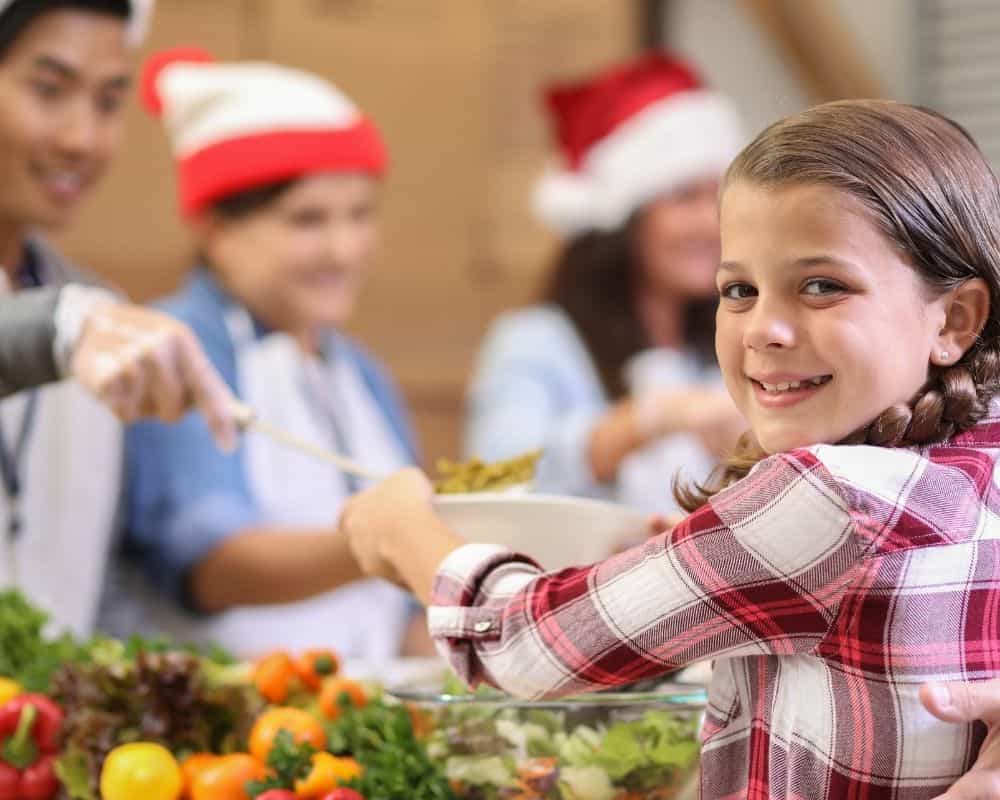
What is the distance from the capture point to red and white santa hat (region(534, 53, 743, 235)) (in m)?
2.63

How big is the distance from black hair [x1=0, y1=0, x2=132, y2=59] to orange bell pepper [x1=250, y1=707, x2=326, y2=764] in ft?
3.16

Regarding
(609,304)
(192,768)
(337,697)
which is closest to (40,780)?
(192,768)

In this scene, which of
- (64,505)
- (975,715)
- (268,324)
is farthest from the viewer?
(268,324)

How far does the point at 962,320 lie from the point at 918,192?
3.1 inches

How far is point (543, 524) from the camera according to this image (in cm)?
105

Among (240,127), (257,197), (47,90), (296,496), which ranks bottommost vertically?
(296,496)

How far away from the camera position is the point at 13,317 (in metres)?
1.40

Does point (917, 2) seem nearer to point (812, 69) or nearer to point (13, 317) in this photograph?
point (812, 69)

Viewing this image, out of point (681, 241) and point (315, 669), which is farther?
point (681, 241)

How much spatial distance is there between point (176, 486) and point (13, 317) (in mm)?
482

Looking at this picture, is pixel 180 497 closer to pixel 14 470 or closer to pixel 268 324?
pixel 14 470

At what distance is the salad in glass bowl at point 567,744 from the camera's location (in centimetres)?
97

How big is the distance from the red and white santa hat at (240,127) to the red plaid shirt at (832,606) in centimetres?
138

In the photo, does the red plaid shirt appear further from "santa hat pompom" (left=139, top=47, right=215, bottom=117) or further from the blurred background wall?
the blurred background wall
